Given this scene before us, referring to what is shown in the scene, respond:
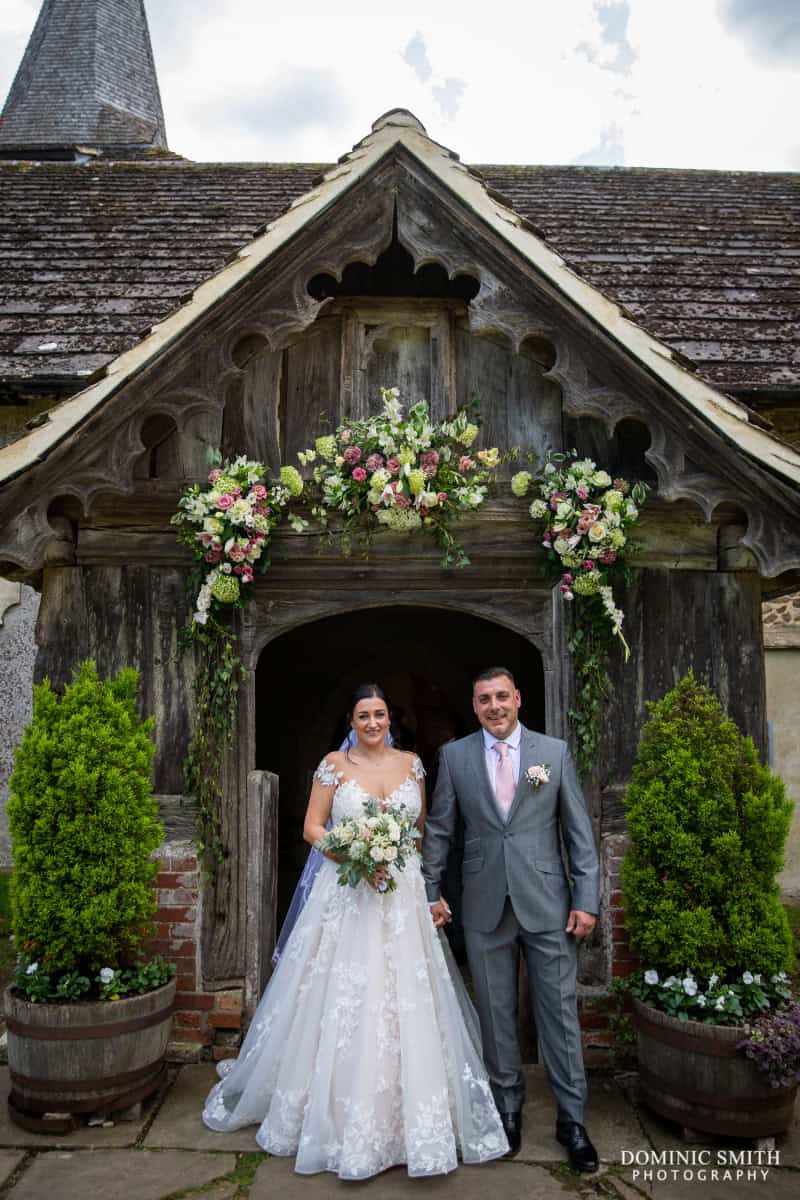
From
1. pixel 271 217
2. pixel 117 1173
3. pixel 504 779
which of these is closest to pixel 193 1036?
pixel 117 1173

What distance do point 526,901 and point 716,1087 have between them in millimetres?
1077

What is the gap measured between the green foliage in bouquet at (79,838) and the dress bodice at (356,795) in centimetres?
87

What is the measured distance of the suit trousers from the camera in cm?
392

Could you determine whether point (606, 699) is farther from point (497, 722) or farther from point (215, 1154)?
point (215, 1154)

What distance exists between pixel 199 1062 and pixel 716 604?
372 cm

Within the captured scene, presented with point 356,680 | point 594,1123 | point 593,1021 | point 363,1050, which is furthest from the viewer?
point 356,680

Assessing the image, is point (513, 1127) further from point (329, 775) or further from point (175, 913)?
point (175, 913)

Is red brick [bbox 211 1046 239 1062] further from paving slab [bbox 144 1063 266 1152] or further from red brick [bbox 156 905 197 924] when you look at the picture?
red brick [bbox 156 905 197 924]

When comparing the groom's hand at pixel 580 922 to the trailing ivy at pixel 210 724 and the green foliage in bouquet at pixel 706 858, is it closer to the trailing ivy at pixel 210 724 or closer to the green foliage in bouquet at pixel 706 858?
the green foliage in bouquet at pixel 706 858

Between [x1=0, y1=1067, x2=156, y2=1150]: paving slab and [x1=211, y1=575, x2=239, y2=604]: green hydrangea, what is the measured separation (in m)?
2.49

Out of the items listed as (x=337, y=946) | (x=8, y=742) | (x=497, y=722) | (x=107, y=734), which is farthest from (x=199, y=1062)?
(x=8, y=742)

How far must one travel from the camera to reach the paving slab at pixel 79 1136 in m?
3.92

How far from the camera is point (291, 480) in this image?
191 inches

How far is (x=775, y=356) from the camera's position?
692 cm
